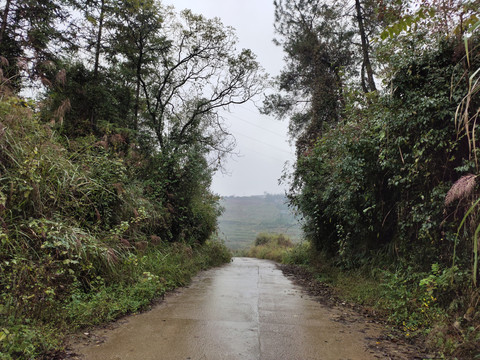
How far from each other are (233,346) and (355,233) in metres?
4.48

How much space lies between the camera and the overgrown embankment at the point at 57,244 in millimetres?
3022

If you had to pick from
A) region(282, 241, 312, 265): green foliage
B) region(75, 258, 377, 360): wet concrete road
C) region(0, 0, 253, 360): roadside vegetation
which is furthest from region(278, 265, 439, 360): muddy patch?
region(282, 241, 312, 265): green foliage

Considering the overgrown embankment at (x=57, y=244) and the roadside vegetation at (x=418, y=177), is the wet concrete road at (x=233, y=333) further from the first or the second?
the roadside vegetation at (x=418, y=177)

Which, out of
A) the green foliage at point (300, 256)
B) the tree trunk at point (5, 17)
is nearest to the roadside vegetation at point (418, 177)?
the green foliage at point (300, 256)

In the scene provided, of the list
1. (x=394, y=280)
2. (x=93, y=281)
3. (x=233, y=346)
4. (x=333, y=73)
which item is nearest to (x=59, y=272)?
(x=93, y=281)

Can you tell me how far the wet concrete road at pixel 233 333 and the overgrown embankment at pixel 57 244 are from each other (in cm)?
46

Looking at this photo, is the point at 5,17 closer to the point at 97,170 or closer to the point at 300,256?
the point at 97,170

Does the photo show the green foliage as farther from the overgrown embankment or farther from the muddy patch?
the overgrown embankment

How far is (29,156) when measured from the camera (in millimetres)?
4125

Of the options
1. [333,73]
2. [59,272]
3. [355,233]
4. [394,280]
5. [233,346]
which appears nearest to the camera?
[233,346]

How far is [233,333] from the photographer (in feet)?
11.3

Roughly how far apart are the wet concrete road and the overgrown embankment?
460mm

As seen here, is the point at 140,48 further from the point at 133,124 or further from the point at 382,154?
the point at 382,154

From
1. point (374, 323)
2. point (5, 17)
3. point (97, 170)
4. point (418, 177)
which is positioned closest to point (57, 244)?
point (97, 170)
